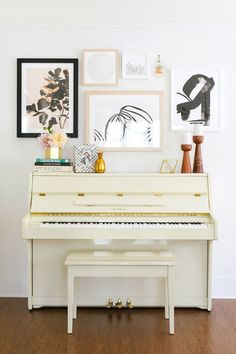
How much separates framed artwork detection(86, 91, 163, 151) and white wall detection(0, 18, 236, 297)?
8cm

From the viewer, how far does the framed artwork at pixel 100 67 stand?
12.8 ft

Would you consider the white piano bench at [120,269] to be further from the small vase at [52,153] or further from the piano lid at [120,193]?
the small vase at [52,153]

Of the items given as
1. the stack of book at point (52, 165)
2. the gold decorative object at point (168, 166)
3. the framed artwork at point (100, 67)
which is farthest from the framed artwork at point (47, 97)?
the gold decorative object at point (168, 166)

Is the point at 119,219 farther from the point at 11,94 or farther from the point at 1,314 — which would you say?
the point at 11,94

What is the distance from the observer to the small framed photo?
12.1 feet

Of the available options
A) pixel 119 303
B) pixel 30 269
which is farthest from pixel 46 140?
pixel 119 303

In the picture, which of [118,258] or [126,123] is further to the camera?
[126,123]

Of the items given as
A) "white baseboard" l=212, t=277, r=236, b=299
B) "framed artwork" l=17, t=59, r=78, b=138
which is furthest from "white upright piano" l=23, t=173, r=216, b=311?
"framed artwork" l=17, t=59, r=78, b=138

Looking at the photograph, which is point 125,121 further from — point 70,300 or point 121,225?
point 70,300

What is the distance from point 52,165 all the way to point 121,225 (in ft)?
2.65

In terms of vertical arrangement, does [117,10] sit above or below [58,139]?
above

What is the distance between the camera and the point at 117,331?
311 centimetres

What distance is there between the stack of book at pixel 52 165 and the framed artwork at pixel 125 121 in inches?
15.4

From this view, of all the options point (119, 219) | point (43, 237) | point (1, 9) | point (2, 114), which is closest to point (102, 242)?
point (119, 219)
